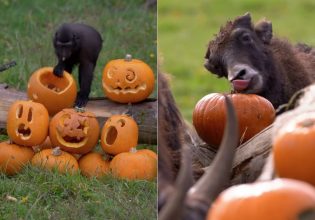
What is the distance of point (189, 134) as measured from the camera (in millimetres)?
3959

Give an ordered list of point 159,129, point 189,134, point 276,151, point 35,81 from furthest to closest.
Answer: point 35,81 → point 189,134 → point 159,129 → point 276,151

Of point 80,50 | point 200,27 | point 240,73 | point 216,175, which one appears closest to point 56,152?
point 80,50

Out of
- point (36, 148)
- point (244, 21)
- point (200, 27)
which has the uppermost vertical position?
point (244, 21)

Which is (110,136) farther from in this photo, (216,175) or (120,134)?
(216,175)

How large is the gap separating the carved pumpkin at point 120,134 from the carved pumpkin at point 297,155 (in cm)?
342

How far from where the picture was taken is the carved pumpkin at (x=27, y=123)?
5359 millimetres

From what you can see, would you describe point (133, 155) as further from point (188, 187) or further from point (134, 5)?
point (134, 5)

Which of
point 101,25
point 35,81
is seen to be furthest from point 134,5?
point 35,81

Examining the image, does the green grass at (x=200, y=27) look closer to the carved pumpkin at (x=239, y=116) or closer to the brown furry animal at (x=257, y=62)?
the brown furry animal at (x=257, y=62)

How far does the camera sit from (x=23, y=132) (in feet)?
17.8

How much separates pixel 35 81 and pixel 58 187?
3.23 ft

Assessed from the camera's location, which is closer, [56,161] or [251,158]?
[251,158]

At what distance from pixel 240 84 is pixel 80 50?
1.93 metres

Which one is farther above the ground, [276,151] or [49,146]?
[276,151]
